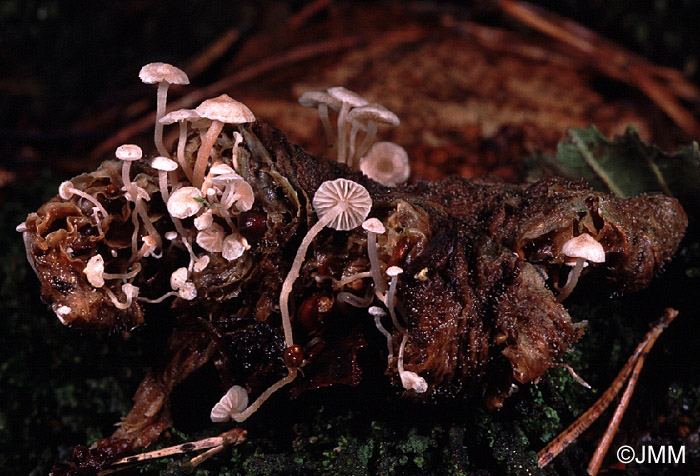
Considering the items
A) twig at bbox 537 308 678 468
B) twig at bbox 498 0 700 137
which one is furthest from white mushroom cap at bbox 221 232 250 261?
twig at bbox 498 0 700 137

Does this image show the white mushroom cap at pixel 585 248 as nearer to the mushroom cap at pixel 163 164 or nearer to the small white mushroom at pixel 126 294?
the mushroom cap at pixel 163 164

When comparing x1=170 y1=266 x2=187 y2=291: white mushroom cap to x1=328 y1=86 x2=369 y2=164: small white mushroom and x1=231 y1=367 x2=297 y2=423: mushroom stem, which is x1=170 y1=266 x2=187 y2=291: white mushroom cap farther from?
x1=328 y1=86 x2=369 y2=164: small white mushroom

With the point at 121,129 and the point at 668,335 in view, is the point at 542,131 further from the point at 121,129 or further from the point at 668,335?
the point at 121,129

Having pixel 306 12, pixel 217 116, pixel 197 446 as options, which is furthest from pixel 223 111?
pixel 306 12

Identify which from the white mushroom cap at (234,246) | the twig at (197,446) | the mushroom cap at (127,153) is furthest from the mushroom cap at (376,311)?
the mushroom cap at (127,153)

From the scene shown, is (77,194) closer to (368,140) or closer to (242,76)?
(368,140)

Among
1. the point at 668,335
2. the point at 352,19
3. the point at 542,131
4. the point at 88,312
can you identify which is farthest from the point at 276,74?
the point at 668,335
